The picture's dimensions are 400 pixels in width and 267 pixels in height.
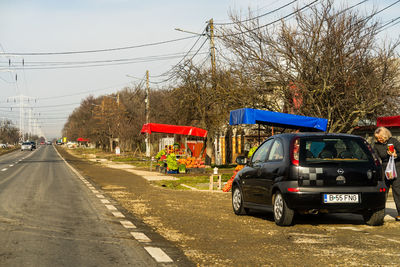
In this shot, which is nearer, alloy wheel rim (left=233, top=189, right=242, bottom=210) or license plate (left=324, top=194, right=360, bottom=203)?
license plate (left=324, top=194, right=360, bottom=203)

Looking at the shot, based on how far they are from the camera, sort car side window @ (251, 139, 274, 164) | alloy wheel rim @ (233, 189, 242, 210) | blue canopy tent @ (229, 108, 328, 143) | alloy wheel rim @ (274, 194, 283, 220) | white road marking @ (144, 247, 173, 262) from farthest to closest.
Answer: blue canopy tent @ (229, 108, 328, 143)
alloy wheel rim @ (233, 189, 242, 210)
car side window @ (251, 139, 274, 164)
alloy wheel rim @ (274, 194, 283, 220)
white road marking @ (144, 247, 173, 262)

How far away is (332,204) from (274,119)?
8.03 meters

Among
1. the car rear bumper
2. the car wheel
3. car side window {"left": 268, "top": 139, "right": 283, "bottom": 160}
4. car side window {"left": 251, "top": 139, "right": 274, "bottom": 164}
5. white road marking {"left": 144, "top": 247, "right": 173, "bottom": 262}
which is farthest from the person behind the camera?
the car wheel

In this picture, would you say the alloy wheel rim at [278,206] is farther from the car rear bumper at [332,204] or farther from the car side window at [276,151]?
the car side window at [276,151]

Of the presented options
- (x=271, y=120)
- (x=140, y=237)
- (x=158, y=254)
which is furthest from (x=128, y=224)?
(x=271, y=120)

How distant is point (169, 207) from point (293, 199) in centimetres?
443

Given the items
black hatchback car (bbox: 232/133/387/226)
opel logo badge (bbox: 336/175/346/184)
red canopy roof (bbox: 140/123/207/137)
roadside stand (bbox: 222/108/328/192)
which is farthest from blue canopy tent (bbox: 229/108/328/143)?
red canopy roof (bbox: 140/123/207/137)

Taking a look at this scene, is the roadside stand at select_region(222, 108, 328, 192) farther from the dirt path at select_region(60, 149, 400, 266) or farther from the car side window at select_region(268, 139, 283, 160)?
the car side window at select_region(268, 139, 283, 160)

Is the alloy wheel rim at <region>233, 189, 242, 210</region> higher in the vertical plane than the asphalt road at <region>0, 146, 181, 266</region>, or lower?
higher

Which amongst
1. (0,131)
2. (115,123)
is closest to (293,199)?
(115,123)

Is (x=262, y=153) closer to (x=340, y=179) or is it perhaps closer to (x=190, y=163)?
(x=340, y=179)

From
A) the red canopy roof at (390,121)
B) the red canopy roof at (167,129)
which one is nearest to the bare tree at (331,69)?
the red canopy roof at (390,121)

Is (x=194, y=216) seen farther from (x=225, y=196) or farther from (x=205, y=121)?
(x=205, y=121)

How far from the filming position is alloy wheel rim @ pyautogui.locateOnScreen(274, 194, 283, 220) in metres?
9.35
